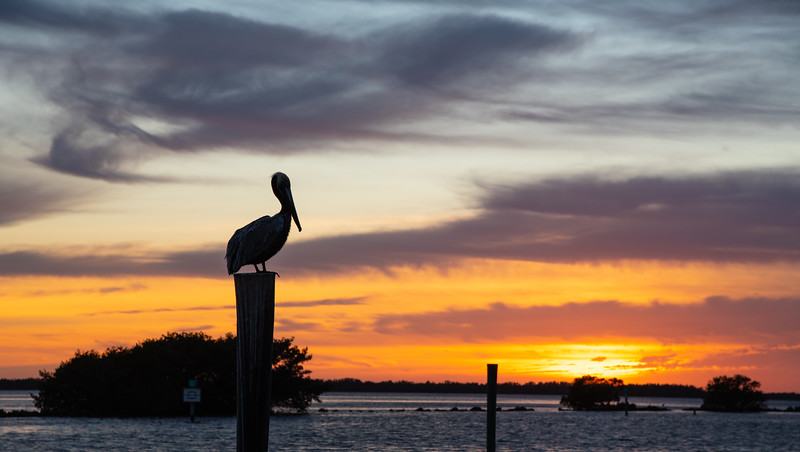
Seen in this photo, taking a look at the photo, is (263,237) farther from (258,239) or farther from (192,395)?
(192,395)

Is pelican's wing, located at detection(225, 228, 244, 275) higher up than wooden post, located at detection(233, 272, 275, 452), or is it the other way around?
pelican's wing, located at detection(225, 228, 244, 275)

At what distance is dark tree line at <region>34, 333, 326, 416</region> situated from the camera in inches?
3083

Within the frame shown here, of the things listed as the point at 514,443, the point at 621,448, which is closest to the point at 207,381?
the point at 514,443

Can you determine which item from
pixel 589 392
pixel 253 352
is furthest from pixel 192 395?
pixel 589 392

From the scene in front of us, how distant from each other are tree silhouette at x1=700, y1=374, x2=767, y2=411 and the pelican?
6852 inches

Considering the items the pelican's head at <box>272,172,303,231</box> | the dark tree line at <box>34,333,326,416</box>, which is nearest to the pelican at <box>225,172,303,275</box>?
the pelican's head at <box>272,172,303,231</box>

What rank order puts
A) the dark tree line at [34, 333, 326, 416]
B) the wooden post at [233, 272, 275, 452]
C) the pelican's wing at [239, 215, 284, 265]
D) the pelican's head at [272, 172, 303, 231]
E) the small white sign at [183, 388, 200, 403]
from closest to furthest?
1. the wooden post at [233, 272, 275, 452]
2. the pelican's wing at [239, 215, 284, 265]
3. the pelican's head at [272, 172, 303, 231]
4. the small white sign at [183, 388, 200, 403]
5. the dark tree line at [34, 333, 326, 416]

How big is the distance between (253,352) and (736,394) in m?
177

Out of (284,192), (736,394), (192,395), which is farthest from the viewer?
(736,394)

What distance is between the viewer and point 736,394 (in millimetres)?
167750

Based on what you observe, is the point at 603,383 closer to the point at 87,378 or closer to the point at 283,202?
the point at 87,378

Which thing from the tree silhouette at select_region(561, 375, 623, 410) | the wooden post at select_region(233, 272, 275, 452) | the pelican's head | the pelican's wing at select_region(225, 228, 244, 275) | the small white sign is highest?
the pelican's head

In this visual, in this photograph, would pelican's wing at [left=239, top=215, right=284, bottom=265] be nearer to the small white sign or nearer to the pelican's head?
the pelican's head

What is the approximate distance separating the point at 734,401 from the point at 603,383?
25.9m
